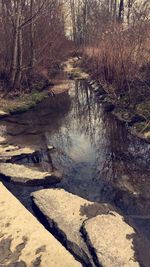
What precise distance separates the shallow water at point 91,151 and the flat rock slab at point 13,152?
0.41 metres

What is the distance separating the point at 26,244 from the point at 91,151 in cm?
377

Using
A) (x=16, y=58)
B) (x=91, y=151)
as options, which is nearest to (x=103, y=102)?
(x=16, y=58)

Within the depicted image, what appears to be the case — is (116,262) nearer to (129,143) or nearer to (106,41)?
(129,143)

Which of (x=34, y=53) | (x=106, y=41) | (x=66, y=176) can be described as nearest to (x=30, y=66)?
(x=34, y=53)

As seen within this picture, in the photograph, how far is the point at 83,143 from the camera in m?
8.03

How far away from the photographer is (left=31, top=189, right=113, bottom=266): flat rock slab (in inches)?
165

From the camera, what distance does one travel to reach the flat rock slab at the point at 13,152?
680 centimetres

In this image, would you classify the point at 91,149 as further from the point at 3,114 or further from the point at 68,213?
the point at 3,114

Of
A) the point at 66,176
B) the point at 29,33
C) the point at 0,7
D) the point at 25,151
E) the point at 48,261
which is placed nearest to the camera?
the point at 48,261

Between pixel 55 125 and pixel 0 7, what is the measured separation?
5.75 m

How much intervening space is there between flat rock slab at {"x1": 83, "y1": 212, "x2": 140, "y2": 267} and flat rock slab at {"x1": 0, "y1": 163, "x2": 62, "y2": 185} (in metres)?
1.55

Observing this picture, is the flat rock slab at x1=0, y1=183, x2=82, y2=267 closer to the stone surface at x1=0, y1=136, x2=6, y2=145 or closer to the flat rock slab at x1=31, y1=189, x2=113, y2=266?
the flat rock slab at x1=31, y1=189, x2=113, y2=266

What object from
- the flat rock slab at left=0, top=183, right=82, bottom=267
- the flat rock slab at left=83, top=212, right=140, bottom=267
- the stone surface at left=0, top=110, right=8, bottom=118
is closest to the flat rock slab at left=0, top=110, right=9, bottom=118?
the stone surface at left=0, top=110, right=8, bottom=118

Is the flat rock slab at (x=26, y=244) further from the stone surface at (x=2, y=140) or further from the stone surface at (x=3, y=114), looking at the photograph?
the stone surface at (x=3, y=114)
